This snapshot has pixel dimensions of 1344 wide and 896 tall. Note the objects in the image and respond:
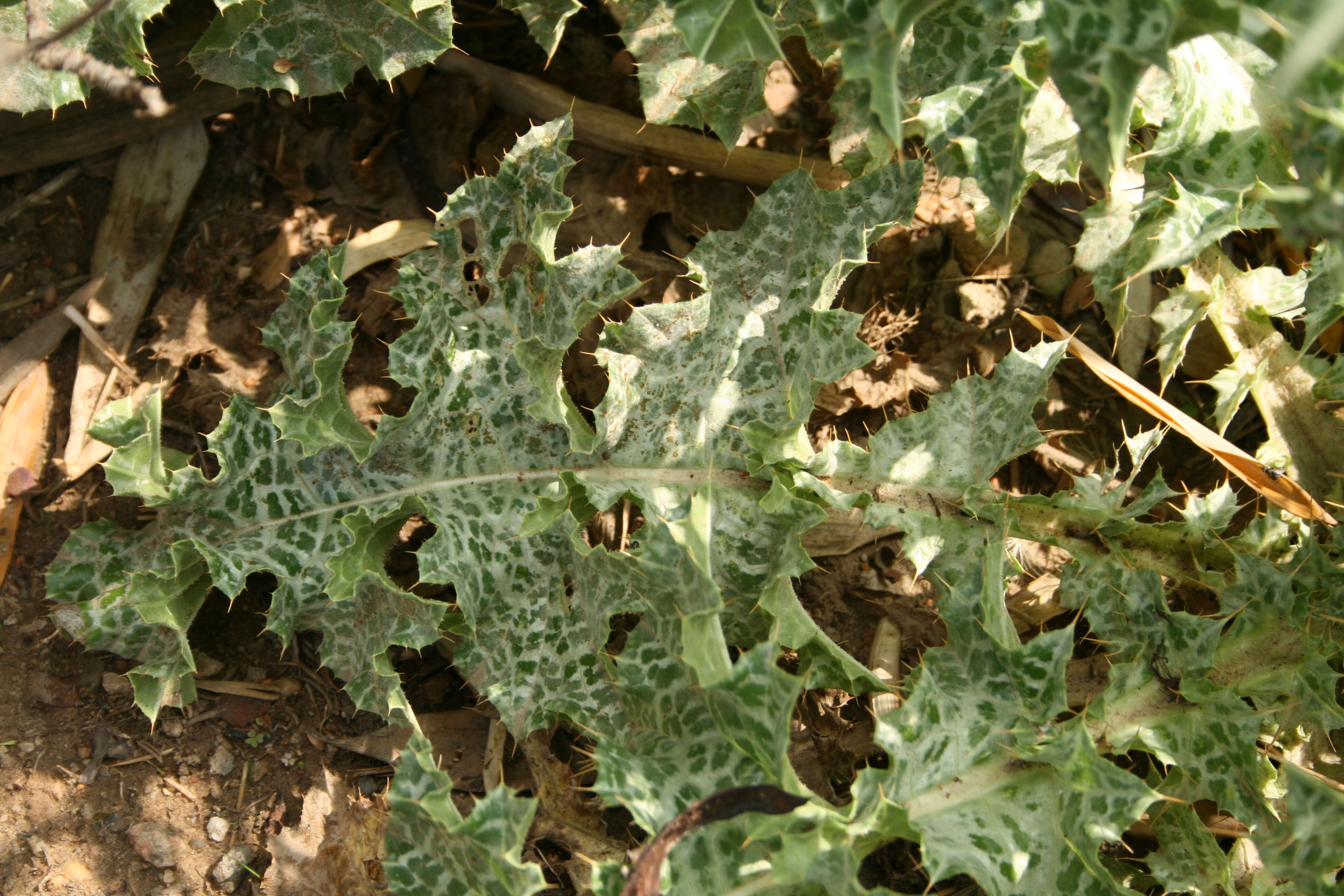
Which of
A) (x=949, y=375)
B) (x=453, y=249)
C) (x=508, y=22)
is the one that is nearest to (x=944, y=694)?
(x=949, y=375)

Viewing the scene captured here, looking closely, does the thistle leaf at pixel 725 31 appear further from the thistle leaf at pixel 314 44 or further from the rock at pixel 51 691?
the rock at pixel 51 691

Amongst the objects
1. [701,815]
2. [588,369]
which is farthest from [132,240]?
[701,815]

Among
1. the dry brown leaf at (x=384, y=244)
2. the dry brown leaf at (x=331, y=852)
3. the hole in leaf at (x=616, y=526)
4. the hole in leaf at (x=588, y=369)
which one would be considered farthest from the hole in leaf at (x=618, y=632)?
the dry brown leaf at (x=384, y=244)

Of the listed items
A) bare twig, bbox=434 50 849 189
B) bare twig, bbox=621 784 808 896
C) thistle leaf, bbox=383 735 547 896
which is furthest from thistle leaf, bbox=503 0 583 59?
bare twig, bbox=621 784 808 896

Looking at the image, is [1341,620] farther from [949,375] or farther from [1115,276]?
[949,375]

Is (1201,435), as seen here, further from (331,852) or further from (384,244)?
(331,852)

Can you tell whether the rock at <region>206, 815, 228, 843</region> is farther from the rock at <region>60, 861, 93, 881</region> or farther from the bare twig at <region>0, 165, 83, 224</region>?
the bare twig at <region>0, 165, 83, 224</region>
